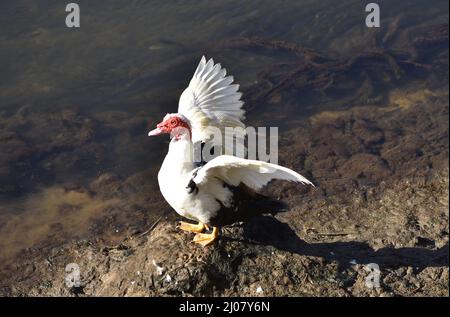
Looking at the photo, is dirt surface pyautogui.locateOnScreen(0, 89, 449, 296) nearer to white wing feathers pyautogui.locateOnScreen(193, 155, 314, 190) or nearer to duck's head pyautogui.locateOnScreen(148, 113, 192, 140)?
white wing feathers pyautogui.locateOnScreen(193, 155, 314, 190)

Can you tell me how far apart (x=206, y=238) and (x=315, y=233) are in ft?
6.05

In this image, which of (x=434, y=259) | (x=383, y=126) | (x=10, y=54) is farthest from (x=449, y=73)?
(x=10, y=54)

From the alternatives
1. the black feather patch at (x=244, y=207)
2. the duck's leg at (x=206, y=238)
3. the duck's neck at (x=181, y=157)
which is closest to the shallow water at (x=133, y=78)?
the duck's leg at (x=206, y=238)

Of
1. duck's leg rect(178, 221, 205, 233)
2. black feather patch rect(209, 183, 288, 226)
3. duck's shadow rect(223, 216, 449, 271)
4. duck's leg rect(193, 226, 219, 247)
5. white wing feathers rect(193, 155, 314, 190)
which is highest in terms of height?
white wing feathers rect(193, 155, 314, 190)

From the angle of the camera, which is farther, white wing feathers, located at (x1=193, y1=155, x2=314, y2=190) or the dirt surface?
the dirt surface

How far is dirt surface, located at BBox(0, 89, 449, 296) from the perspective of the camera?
4523mm

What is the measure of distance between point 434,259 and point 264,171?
2676mm

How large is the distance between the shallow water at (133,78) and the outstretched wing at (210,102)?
2023mm

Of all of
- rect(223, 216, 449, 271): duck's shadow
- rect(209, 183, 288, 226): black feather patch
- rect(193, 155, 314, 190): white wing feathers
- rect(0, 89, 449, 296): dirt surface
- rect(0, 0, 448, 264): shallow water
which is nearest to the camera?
rect(193, 155, 314, 190): white wing feathers

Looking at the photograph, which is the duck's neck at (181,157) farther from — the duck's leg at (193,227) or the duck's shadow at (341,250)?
the duck's shadow at (341,250)

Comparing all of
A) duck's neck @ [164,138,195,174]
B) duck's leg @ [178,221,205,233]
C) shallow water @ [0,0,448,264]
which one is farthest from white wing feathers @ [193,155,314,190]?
shallow water @ [0,0,448,264]

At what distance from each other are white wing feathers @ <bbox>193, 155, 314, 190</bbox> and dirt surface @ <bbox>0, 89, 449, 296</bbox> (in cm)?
62

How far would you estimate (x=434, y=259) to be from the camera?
566 centimetres

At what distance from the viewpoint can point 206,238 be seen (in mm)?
4523
